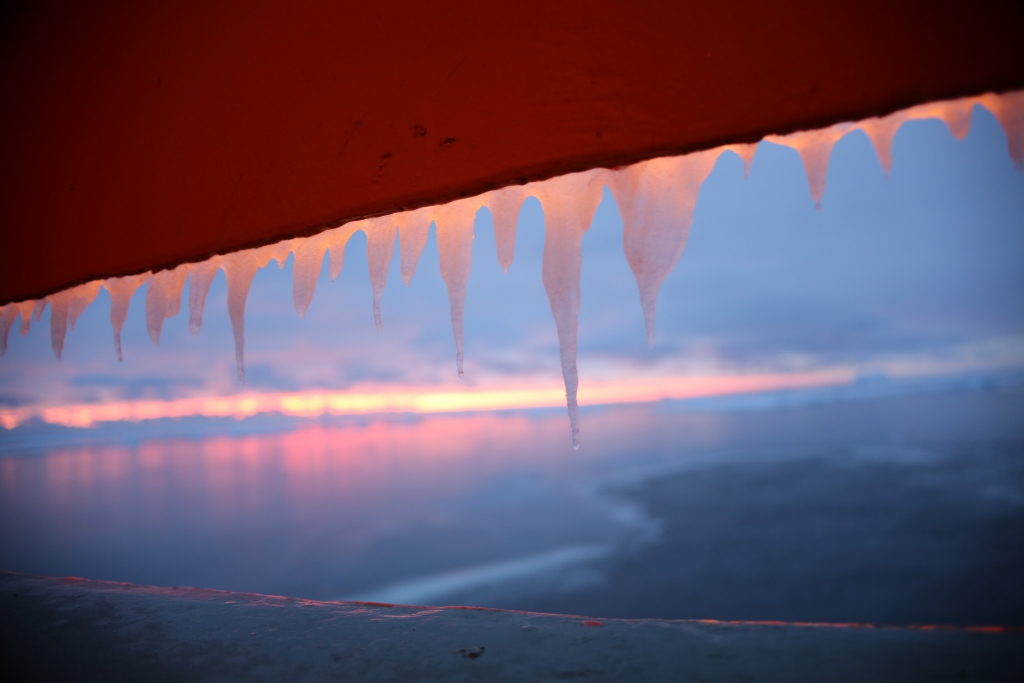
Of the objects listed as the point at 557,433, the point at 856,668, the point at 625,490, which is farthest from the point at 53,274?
the point at 557,433

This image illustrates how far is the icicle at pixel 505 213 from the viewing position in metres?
1.07

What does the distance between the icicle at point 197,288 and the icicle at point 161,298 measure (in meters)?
0.04

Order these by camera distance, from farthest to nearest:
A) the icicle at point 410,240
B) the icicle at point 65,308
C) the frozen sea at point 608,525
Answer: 1. the frozen sea at point 608,525
2. the icicle at point 65,308
3. the icicle at point 410,240

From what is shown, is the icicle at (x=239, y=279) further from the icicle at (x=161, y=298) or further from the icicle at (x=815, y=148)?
the icicle at (x=815, y=148)

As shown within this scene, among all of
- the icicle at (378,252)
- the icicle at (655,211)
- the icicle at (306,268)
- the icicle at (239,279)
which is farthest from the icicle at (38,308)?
the icicle at (655,211)

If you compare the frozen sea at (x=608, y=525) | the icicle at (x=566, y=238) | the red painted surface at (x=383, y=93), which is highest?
the red painted surface at (x=383, y=93)

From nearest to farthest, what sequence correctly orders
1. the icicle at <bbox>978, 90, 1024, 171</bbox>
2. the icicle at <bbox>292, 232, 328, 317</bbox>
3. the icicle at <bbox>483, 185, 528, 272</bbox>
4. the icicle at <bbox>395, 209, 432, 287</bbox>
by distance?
the icicle at <bbox>978, 90, 1024, 171</bbox>
the icicle at <bbox>483, 185, 528, 272</bbox>
the icicle at <bbox>395, 209, 432, 287</bbox>
the icicle at <bbox>292, 232, 328, 317</bbox>

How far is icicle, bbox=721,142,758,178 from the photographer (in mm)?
862

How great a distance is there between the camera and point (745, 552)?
841 centimetres

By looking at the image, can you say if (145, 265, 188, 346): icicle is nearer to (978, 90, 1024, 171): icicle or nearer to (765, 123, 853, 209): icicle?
(765, 123, 853, 209): icicle

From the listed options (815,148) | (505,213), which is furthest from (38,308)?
(815,148)

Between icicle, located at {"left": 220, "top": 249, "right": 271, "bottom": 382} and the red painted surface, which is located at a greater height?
the red painted surface

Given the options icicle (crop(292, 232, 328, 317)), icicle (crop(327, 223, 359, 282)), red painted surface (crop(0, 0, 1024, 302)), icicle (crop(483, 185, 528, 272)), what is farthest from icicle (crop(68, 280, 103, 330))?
icicle (crop(483, 185, 528, 272))

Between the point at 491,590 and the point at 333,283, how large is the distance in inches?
294
